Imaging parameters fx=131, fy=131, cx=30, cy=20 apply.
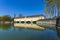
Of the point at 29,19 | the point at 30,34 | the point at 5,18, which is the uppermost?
the point at 5,18

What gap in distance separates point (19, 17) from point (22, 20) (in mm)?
5340

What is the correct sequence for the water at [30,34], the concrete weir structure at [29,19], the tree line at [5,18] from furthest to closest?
the concrete weir structure at [29,19], the tree line at [5,18], the water at [30,34]

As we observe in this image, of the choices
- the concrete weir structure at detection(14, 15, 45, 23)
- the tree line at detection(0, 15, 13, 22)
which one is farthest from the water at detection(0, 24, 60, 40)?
the tree line at detection(0, 15, 13, 22)

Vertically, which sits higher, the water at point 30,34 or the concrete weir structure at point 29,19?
the concrete weir structure at point 29,19

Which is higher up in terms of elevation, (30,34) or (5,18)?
(5,18)

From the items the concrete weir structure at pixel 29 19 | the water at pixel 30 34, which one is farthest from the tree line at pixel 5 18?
the water at pixel 30 34

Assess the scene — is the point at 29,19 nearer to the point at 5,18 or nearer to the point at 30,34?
the point at 5,18

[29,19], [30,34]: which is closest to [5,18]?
[29,19]

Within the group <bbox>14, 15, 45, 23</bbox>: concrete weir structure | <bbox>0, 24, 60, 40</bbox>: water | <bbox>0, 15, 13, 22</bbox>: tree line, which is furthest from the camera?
<bbox>14, 15, 45, 23</bbox>: concrete weir structure

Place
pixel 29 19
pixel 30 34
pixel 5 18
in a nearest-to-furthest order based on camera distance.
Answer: pixel 30 34 < pixel 5 18 < pixel 29 19

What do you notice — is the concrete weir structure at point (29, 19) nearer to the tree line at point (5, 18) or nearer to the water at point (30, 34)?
the tree line at point (5, 18)

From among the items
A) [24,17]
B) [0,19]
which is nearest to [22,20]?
[24,17]

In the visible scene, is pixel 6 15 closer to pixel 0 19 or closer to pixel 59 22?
pixel 0 19

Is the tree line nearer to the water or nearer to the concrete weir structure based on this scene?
the concrete weir structure
